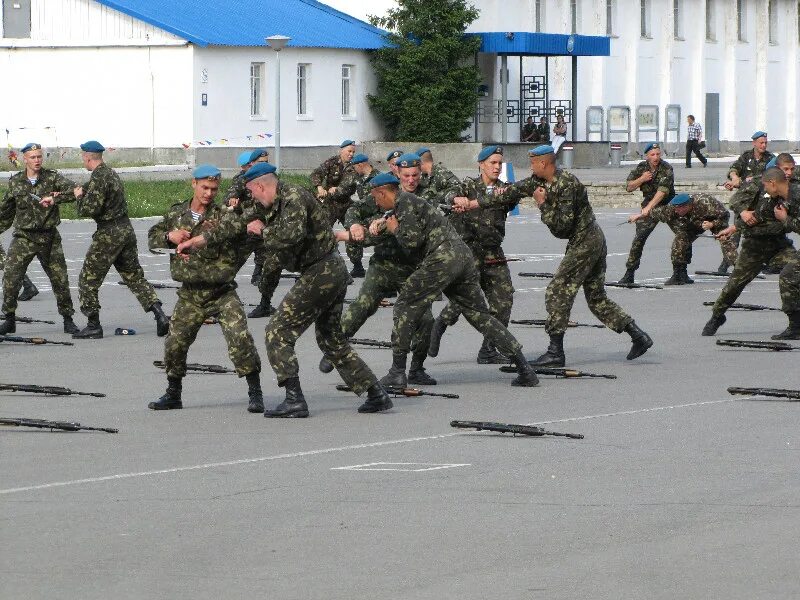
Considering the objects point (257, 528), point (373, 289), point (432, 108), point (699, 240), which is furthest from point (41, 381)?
point (432, 108)

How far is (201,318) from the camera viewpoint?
1249cm

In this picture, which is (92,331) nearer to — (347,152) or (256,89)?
(347,152)

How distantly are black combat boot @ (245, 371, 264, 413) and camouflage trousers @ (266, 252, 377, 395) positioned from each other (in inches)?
15.4

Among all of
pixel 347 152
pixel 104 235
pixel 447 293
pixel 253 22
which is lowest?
pixel 447 293

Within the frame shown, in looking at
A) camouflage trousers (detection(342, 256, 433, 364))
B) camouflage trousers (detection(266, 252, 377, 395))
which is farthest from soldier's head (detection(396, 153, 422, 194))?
camouflage trousers (detection(266, 252, 377, 395))

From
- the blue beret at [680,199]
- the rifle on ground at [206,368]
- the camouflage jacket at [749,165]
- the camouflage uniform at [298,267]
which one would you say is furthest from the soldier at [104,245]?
the camouflage jacket at [749,165]

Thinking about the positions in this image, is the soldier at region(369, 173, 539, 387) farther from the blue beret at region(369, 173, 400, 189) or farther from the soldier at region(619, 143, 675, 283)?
→ the soldier at region(619, 143, 675, 283)

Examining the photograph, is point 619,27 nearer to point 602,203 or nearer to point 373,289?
point 602,203

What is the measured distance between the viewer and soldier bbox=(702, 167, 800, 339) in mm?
16469

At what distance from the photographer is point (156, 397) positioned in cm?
1345

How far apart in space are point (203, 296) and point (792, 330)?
6.82m

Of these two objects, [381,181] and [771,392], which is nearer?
[381,181]

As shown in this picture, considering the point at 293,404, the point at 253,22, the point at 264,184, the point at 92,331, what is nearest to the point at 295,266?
the point at 264,184

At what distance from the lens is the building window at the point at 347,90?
5859 cm
